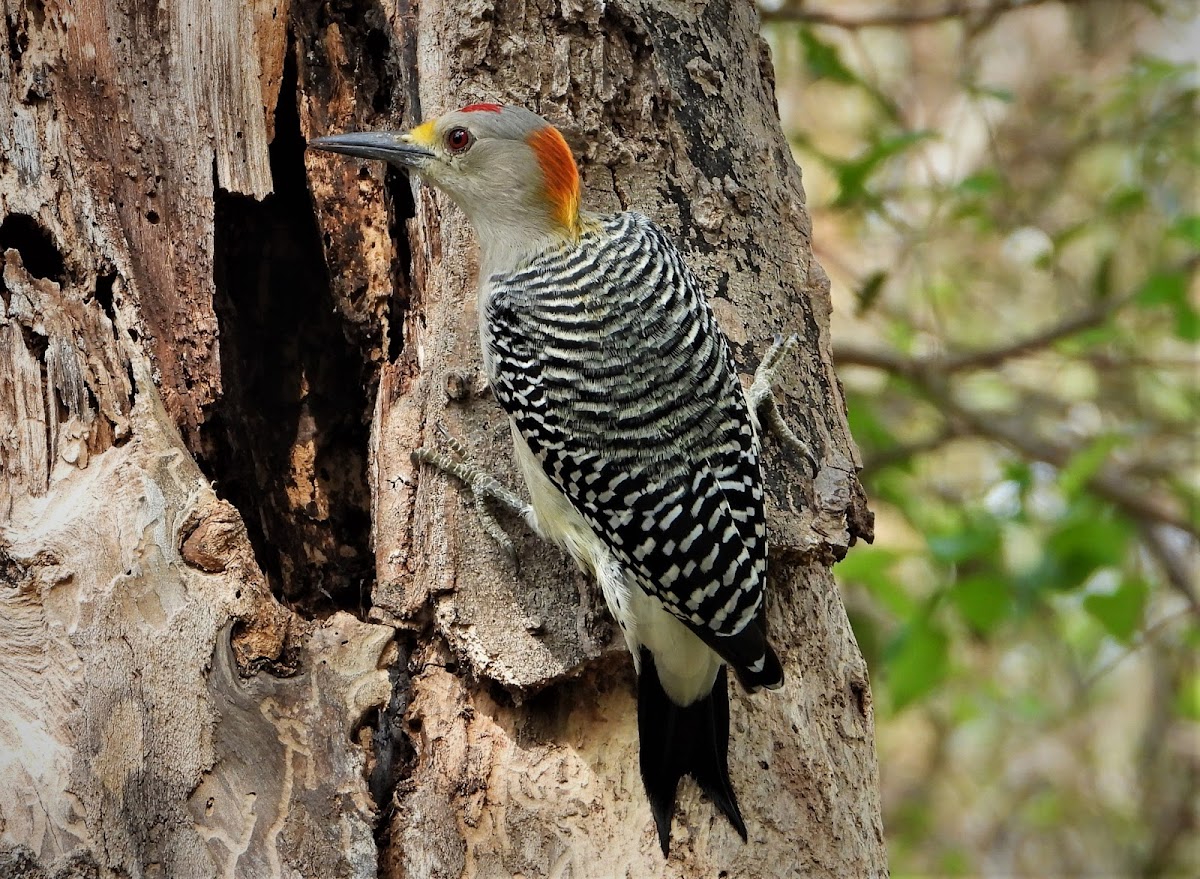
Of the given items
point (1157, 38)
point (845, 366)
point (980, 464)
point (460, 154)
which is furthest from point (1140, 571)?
point (460, 154)

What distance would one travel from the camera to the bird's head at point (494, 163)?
10.1ft

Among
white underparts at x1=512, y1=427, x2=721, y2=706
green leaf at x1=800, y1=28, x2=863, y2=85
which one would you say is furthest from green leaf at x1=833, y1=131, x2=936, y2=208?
white underparts at x1=512, y1=427, x2=721, y2=706

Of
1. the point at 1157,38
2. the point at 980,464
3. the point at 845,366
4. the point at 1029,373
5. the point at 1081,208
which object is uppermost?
the point at 1157,38

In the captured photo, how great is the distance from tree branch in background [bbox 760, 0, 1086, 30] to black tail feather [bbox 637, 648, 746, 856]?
3401 millimetres

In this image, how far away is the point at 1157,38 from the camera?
25.5 ft

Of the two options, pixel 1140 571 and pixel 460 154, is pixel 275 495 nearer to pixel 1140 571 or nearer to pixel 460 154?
pixel 460 154

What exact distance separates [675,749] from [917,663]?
6.33ft

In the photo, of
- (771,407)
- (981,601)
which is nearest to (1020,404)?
(981,601)

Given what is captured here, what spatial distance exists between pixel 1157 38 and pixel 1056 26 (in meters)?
0.70

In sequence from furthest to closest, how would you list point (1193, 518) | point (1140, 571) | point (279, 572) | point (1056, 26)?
1. point (1056, 26)
2. point (1140, 571)
3. point (1193, 518)
4. point (279, 572)

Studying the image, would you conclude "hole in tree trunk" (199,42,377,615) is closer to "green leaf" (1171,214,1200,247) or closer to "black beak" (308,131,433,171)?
"black beak" (308,131,433,171)

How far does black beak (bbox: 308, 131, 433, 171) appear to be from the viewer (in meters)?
2.97

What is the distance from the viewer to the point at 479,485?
2.99m

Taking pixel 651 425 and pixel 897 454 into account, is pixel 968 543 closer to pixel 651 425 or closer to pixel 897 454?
pixel 897 454
